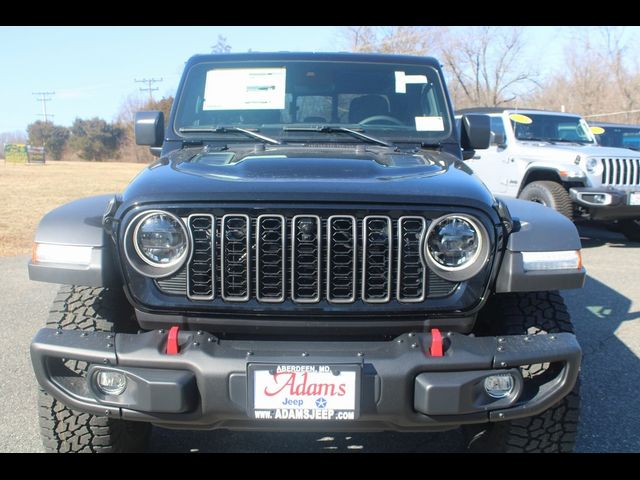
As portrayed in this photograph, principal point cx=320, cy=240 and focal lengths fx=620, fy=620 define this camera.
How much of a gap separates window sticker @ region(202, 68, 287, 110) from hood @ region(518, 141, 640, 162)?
238 inches

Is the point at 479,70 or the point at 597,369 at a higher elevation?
the point at 479,70

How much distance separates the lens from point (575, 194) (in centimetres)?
820

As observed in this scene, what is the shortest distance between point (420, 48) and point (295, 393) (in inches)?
1233

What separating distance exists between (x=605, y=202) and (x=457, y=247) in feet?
21.4

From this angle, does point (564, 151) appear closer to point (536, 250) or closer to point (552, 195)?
point (552, 195)

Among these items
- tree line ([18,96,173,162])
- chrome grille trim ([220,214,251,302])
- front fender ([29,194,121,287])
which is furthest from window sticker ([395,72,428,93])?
tree line ([18,96,173,162])

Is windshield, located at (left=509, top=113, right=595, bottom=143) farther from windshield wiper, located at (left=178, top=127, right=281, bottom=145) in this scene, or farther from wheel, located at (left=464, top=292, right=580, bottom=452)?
Result: wheel, located at (left=464, top=292, right=580, bottom=452)

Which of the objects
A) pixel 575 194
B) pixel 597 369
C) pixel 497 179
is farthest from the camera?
pixel 497 179

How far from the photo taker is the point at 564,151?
334 inches

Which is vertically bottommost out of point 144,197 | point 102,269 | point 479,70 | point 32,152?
point 32,152

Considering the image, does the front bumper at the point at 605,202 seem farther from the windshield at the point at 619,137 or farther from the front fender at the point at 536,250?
the front fender at the point at 536,250

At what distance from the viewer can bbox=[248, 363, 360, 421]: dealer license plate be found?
2125 mm
